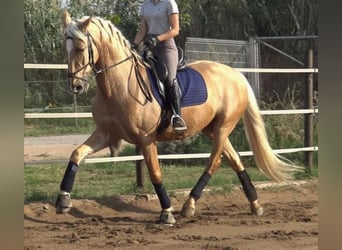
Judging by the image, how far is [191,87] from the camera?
5.60m

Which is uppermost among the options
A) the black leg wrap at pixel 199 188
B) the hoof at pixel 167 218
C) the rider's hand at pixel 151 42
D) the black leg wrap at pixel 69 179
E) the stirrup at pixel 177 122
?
the rider's hand at pixel 151 42

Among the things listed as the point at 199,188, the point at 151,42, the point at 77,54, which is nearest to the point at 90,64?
the point at 77,54

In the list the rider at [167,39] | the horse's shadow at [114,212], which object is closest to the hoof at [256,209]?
the horse's shadow at [114,212]

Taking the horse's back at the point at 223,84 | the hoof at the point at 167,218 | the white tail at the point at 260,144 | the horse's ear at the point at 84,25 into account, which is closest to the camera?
the horse's ear at the point at 84,25

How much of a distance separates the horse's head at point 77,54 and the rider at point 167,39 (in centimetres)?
62

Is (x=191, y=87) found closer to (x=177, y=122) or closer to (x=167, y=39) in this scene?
(x=177, y=122)

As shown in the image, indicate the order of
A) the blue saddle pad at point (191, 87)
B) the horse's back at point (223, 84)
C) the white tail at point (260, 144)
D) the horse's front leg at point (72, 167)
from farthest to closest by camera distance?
the white tail at point (260, 144) < the horse's back at point (223, 84) < the blue saddle pad at point (191, 87) < the horse's front leg at point (72, 167)

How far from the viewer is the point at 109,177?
7.97 meters

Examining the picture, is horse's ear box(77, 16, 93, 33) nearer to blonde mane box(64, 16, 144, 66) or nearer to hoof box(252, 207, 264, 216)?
blonde mane box(64, 16, 144, 66)

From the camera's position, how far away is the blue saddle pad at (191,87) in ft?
18.2

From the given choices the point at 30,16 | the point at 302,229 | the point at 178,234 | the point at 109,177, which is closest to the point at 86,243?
the point at 178,234

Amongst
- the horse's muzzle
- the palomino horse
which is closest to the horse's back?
the palomino horse

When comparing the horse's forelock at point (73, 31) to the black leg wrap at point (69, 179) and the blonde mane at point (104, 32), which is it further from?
the black leg wrap at point (69, 179)

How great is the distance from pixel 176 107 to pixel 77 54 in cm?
98
